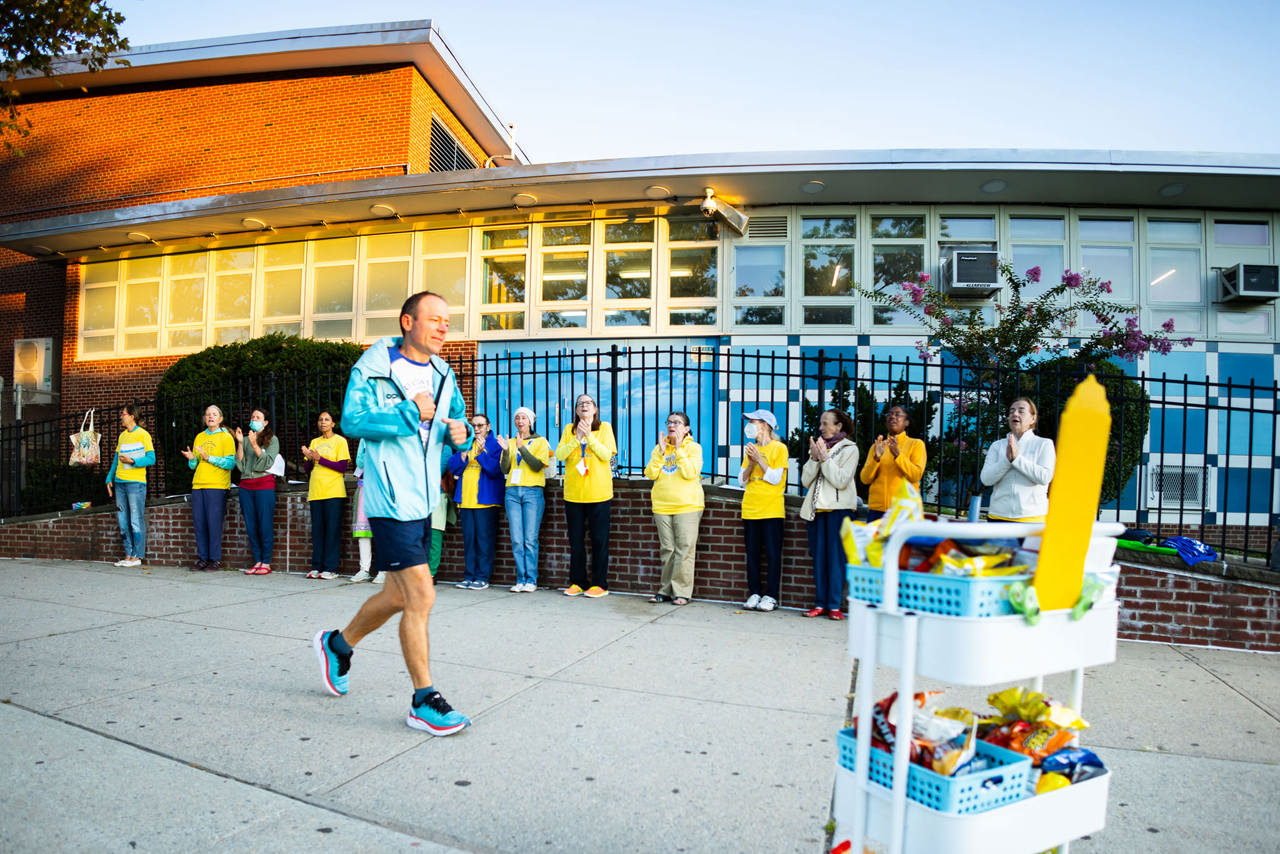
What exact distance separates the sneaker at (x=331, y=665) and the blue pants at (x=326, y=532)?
5.14 meters

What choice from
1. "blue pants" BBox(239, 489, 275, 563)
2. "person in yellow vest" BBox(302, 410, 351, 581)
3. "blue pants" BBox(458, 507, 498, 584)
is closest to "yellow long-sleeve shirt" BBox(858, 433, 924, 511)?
"blue pants" BBox(458, 507, 498, 584)

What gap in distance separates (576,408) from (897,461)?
10.1 ft

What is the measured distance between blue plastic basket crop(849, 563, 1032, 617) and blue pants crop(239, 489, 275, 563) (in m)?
9.23

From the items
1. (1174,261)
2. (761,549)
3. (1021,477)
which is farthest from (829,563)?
(1174,261)

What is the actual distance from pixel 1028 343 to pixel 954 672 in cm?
938

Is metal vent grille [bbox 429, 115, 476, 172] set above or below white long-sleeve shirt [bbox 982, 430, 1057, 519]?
above

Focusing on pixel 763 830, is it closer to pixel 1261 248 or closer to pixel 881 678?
pixel 881 678

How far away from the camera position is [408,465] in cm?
391

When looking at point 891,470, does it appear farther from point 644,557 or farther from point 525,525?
point 525,525

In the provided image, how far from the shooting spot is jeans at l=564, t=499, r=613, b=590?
786 cm

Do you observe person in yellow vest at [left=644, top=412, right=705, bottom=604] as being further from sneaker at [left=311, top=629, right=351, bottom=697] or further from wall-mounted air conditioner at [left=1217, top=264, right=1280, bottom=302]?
wall-mounted air conditioner at [left=1217, top=264, right=1280, bottom=302]

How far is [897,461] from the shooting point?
649 cm

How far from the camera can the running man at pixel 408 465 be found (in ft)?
12.4

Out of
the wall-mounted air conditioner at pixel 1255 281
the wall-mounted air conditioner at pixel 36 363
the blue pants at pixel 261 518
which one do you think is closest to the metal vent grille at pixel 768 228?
the wall-mounted air conditioner at pixel 1255 281
